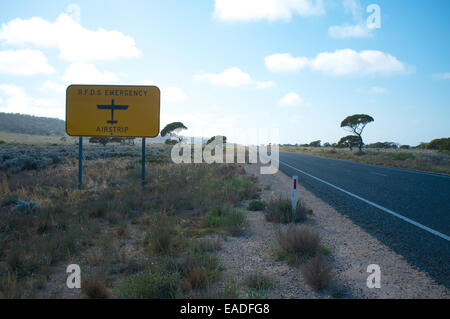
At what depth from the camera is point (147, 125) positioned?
11.5 m

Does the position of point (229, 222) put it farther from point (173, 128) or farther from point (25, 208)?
point (173, 128)

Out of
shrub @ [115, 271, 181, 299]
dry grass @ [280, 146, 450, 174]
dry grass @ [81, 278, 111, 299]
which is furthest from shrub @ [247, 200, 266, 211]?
dry grass @ [280, 146, 450, 174]

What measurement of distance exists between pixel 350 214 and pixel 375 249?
261 centimetres

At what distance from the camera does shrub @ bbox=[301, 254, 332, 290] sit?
347 cm

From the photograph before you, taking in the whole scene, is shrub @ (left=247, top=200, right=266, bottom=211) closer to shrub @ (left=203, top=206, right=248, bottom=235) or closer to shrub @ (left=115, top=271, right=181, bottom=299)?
shrub @ (left=203, top=206, right=248, bottom=235)

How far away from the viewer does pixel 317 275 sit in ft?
11.5

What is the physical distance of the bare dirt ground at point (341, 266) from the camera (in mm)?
3430

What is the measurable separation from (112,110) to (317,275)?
10.5m

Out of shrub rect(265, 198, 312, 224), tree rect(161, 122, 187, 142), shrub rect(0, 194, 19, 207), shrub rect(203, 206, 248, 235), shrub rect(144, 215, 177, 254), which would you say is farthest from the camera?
tree rect(161, 122, 187, 142)

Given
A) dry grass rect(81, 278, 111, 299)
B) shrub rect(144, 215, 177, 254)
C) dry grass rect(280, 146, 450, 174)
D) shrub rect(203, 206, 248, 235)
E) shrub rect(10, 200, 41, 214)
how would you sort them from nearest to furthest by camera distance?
dry grass rect(81, 278, 111, 299) < shrub rect(144, 215, 177, 254) < shrub rect(203, 206, 248, 235) < shrub rect(10, 200, 41, 214) < dry grass rect(280, 146, 450, 174)

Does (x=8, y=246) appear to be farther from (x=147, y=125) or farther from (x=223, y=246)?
(x=147, y=125)

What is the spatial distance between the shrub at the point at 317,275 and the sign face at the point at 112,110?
908 centimetres

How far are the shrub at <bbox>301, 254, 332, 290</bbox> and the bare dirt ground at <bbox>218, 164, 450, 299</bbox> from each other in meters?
0.09
